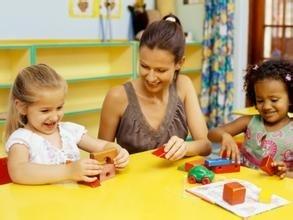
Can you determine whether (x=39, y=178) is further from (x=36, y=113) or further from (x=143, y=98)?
(x=143, y=98)

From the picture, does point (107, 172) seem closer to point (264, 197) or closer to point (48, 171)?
point (48, 171)

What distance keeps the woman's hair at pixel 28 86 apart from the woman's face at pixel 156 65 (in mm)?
370

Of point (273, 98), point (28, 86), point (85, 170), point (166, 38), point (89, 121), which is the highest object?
point (166, 38)

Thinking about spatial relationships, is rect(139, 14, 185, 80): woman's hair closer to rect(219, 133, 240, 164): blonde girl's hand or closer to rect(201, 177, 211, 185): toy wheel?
rect(219, 133, 240, 164): blonde girl's hand

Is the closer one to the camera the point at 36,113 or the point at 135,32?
the point at 36,113

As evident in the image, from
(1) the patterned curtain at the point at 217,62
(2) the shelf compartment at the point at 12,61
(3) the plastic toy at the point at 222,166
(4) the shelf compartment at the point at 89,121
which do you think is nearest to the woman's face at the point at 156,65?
(3) the plastic toy at the point at 222,166

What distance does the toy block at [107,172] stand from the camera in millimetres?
1285

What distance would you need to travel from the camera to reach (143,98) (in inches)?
72.4

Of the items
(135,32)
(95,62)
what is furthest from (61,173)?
(135,32)

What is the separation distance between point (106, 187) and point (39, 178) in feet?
0.63

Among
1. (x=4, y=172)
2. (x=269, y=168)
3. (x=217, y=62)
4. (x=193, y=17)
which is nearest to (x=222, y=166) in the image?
(x=269, y=168)

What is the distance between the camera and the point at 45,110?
1.37 metres

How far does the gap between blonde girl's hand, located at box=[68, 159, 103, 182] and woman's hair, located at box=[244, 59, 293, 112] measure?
0.81m

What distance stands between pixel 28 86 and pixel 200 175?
0.59m
